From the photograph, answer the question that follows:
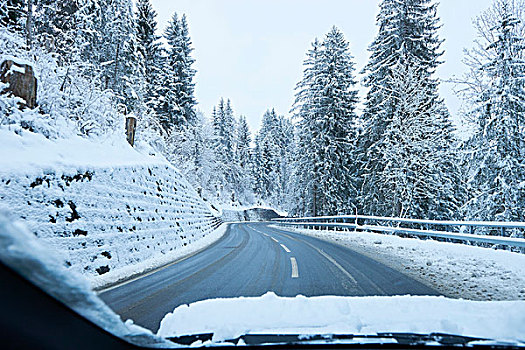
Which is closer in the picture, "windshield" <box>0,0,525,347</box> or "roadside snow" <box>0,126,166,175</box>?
"windshield" <box>0,0,525,347</box>

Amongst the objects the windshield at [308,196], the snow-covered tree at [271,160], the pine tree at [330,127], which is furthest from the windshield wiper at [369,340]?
the snow-covered tree at [271,160]

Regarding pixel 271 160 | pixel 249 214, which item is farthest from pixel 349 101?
pixel 271 160

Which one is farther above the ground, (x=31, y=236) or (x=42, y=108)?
(x=42, y=108)

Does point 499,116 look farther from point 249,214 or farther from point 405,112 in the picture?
point 249,214

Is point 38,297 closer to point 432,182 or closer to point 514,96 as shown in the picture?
point 514,96

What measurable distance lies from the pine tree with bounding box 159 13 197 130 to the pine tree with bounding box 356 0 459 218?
20866 millimetres

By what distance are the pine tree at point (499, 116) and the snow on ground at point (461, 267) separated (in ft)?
17.5

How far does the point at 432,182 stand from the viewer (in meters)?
17.4

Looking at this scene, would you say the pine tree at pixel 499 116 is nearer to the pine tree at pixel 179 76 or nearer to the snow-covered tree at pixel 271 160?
the pine tree at pixel 179 76

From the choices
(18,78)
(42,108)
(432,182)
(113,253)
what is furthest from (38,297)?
(432,182)

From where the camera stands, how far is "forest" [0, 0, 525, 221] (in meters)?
11.9

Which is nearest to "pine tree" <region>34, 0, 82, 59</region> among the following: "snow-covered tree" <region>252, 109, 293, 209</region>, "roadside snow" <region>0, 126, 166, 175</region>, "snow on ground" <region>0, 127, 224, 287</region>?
"roadside snow" <region>0, 126, 166, 175</region>

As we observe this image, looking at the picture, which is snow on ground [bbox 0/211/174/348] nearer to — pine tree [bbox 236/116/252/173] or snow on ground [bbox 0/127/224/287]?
snow on ground [bbox 0/127/224/287]

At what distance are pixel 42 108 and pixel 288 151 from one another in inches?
2780
